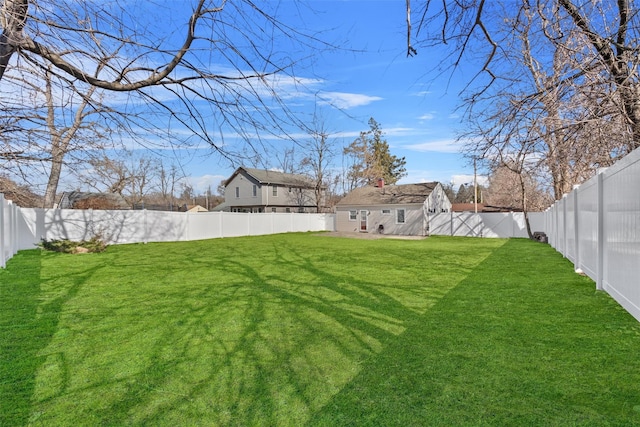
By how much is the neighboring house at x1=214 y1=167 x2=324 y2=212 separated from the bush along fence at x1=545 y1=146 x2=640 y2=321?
88.3ft

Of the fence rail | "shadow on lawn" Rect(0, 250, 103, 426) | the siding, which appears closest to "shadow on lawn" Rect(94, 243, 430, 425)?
"shadow on lawn" Rect(0, 250, 103, 426)

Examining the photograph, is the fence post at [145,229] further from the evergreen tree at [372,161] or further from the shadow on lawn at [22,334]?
the evergreen tree at [372,161]

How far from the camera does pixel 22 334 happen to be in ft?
11.8

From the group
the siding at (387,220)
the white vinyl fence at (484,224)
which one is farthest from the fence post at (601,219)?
the siding at (387,220)

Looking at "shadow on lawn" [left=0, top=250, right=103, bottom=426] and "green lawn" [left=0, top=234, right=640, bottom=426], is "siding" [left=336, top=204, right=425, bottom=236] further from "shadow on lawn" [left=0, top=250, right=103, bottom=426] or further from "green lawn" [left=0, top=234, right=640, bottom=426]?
"shadow on lawn" [left=0, top=250, right=103, bottom=426]

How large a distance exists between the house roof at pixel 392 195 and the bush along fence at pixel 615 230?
17.1 metres

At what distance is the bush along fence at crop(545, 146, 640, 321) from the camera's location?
123 inches

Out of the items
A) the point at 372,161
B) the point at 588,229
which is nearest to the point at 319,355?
the point at 588,229

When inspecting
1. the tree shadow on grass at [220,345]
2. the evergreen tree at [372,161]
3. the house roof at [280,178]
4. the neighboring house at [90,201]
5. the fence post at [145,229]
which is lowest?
the tree shadow on grass at [220,345]

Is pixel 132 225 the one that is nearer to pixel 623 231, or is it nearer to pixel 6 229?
pixel 6 229

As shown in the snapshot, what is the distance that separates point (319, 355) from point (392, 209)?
21.2 metres

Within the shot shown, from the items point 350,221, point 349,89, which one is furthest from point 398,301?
point 350,221

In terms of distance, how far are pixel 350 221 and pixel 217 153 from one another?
23.1 m

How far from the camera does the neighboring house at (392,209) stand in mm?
22672
